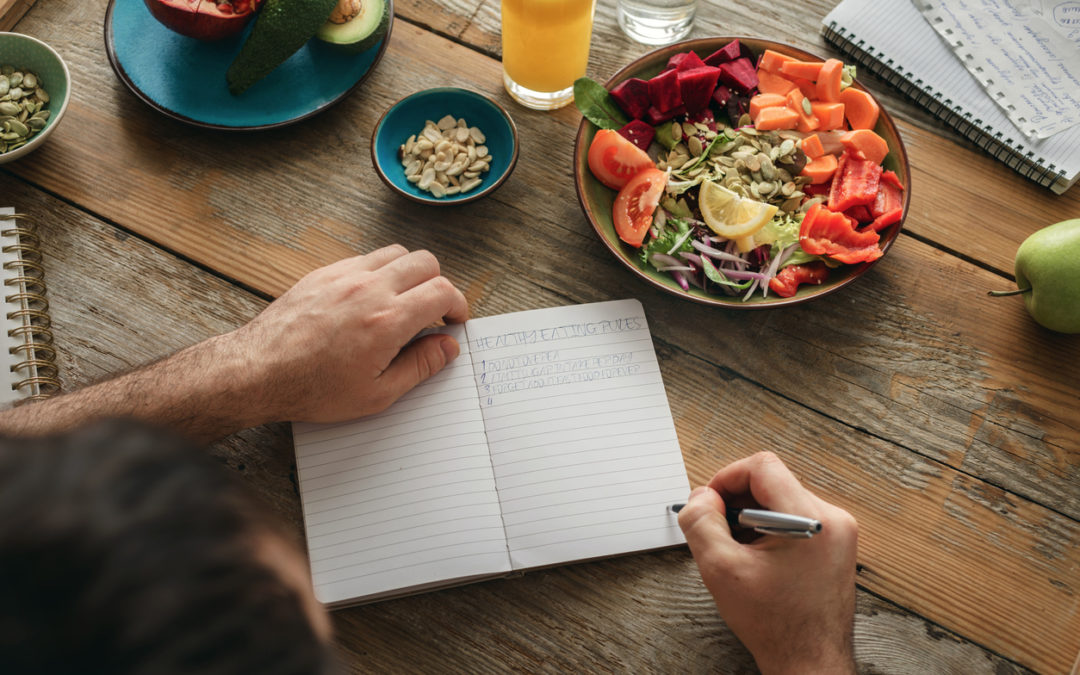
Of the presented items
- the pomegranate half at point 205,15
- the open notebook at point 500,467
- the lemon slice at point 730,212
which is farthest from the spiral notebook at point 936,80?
the pomegranate half at point 205,15

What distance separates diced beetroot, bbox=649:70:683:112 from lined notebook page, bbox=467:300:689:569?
1.07 ft

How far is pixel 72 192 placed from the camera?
1233mm

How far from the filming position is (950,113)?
1321mm

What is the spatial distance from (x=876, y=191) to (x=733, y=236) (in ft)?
0.78

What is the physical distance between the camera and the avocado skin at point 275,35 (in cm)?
119

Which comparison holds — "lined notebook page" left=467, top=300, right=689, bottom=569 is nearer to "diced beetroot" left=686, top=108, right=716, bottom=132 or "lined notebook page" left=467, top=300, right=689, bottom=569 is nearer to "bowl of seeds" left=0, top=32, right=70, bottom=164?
"diced beetroot" left=686, top=108, right=716, bottom=132

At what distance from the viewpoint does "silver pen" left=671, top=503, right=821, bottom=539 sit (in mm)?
865

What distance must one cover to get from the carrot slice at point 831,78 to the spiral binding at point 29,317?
1.27 metres

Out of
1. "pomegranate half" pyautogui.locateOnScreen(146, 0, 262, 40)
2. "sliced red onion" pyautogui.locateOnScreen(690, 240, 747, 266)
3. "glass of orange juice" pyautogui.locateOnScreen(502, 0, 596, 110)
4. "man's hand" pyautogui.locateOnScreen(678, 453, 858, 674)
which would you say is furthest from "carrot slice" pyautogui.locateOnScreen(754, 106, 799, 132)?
"pomegranate half" pyautogui.locateOnScreen(146, 0, 262, 40)

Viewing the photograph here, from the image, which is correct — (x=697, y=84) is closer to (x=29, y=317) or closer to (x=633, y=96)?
(x=633, y=96)

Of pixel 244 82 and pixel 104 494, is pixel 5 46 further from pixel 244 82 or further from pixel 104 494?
pixel 104 494

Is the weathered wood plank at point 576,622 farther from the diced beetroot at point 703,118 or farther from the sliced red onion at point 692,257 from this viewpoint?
the diced beetroot at point 703,118

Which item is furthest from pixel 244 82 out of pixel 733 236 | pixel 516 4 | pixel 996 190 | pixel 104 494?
pixel 996 190

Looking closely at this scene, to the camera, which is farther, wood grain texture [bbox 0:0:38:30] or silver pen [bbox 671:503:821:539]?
wood grain texture [bbox 0:0:38:30]
